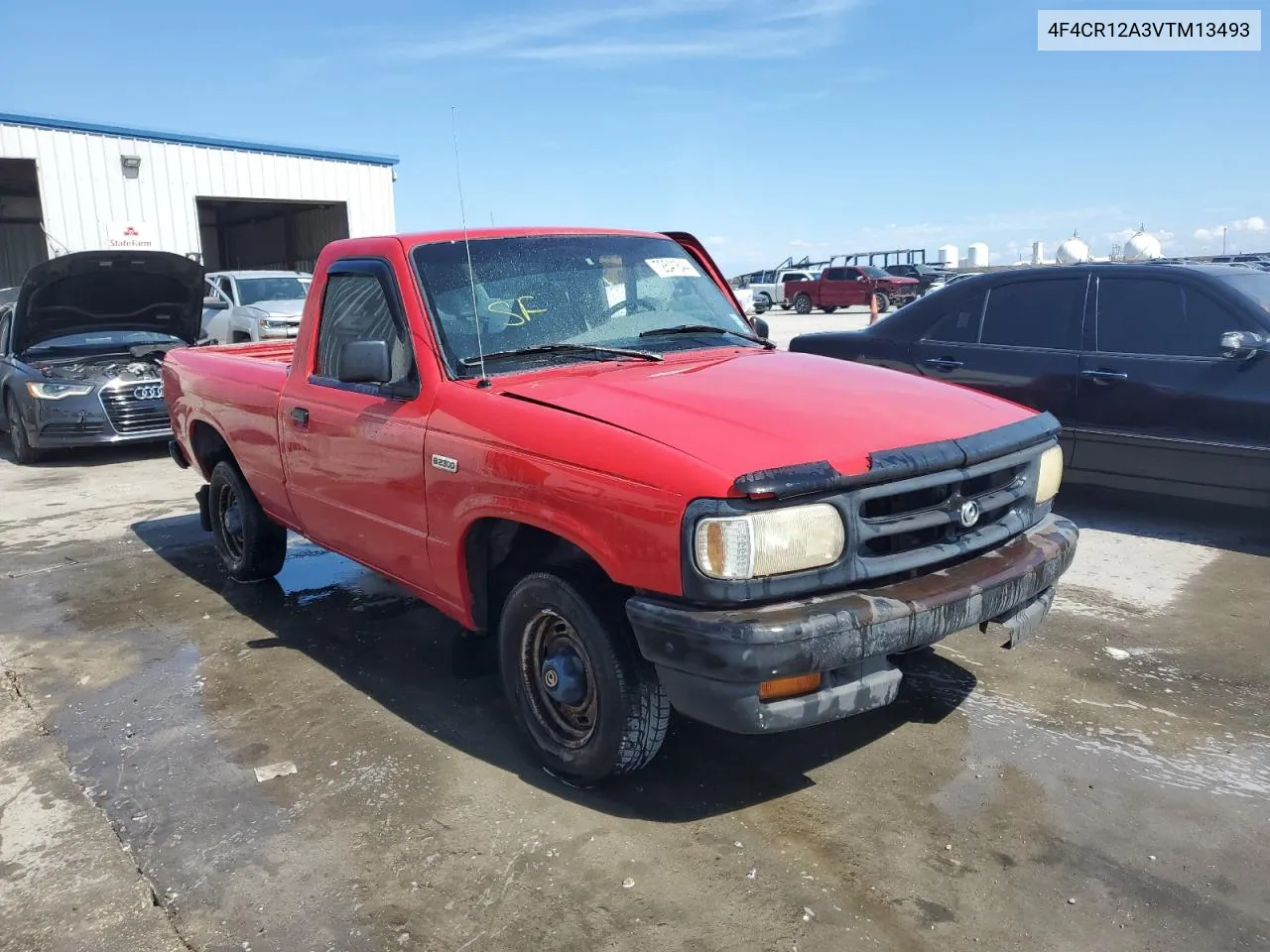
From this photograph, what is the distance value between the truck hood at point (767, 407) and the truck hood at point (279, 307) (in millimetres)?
12587

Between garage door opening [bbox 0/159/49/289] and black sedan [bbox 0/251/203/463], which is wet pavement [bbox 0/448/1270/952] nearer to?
black sedan [bbox 0/251/203/463]

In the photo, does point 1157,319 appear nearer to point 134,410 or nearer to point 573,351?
point 573,351

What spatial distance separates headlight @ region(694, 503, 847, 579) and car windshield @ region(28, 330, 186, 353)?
30.3 ft

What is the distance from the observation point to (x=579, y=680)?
10.1 ft

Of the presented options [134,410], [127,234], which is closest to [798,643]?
[134,410]

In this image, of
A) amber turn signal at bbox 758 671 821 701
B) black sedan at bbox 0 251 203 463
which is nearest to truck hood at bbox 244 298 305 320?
black sedan at bbox 0 251 203 463

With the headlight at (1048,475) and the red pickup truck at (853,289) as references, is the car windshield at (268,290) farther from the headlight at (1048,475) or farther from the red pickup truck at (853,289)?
the red pickup truck at (853,289)

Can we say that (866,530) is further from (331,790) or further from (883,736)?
(331,790)

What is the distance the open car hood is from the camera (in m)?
8.68

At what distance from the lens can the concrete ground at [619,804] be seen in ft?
8.32

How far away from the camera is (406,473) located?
355cm

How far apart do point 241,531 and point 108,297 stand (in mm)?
5211

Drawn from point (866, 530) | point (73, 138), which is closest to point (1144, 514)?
point (866, 530)

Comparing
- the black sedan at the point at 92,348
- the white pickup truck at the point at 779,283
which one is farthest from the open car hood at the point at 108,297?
the white pickup truck at the point at 779,283
